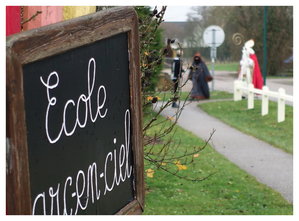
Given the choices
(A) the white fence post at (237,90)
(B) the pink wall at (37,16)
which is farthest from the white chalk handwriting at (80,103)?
(A) the white fence post at (237,90)

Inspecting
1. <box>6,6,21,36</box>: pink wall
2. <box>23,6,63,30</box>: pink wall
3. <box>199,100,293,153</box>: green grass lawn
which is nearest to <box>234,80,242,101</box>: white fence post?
<box>199,100,293,153</box>: green grass lawn

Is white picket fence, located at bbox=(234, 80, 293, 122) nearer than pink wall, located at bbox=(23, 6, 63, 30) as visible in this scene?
No

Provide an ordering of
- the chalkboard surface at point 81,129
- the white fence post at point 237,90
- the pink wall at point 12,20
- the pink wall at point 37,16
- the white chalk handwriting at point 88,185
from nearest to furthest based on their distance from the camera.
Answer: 1. the chalkboard surface at point 81,129
2. the white chalk handwriting at point 88,185
3. the pink wall at point 12,20
4. the pink wall at point 37,16
5. the white fence post at point 237,90

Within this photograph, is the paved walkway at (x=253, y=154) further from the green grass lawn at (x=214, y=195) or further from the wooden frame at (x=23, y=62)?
the wooden frame at (x=23, y=62)

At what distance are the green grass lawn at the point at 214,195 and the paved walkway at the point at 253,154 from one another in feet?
0.89

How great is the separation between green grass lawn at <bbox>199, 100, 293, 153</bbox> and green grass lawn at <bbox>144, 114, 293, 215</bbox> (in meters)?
3.19

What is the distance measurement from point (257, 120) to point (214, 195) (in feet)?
33.0

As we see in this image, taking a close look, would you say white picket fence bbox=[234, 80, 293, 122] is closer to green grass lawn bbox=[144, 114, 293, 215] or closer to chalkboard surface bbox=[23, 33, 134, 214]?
green grass lawn bbox=[144, 114, 293, 215]

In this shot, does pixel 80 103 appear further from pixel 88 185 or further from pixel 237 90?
pixel 237 90

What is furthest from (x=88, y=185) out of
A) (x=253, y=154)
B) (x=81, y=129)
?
(x=253, y=154)

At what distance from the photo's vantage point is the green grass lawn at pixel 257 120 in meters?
14.8

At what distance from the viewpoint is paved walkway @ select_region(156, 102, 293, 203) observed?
33.0 feet

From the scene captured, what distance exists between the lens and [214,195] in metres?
8.77

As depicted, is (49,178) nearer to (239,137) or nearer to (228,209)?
(228,209)
